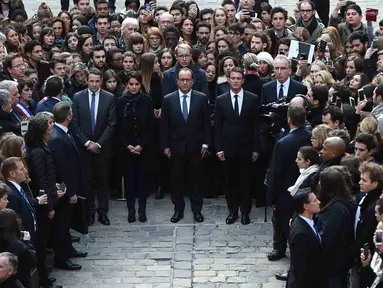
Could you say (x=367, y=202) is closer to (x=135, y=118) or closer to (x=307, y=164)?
(x=307, y=164)

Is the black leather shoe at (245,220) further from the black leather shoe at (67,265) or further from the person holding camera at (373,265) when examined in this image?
the person holding camera at (373,265)

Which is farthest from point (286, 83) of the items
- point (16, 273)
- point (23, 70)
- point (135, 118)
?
point (16, 273)

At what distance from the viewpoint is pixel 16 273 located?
9219 millimetres

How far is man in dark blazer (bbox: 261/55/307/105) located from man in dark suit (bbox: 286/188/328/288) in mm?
4112

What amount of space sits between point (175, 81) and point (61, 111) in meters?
2.45

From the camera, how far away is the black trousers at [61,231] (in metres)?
11.9

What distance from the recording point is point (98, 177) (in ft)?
44.4

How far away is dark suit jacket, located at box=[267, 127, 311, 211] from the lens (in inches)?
460

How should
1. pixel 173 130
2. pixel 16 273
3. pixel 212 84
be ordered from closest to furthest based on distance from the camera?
pixel 16 273, pixel 173 130, pixel 212 84

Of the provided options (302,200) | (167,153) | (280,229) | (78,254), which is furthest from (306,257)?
(167,153)

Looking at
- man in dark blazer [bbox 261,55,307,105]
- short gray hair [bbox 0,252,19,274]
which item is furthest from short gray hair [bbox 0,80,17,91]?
short gray hair [bbox 0,252,19,274]

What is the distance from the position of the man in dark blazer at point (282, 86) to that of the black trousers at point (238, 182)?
3.12ft

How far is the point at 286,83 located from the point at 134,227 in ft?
10.1

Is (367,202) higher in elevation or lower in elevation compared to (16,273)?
higher
